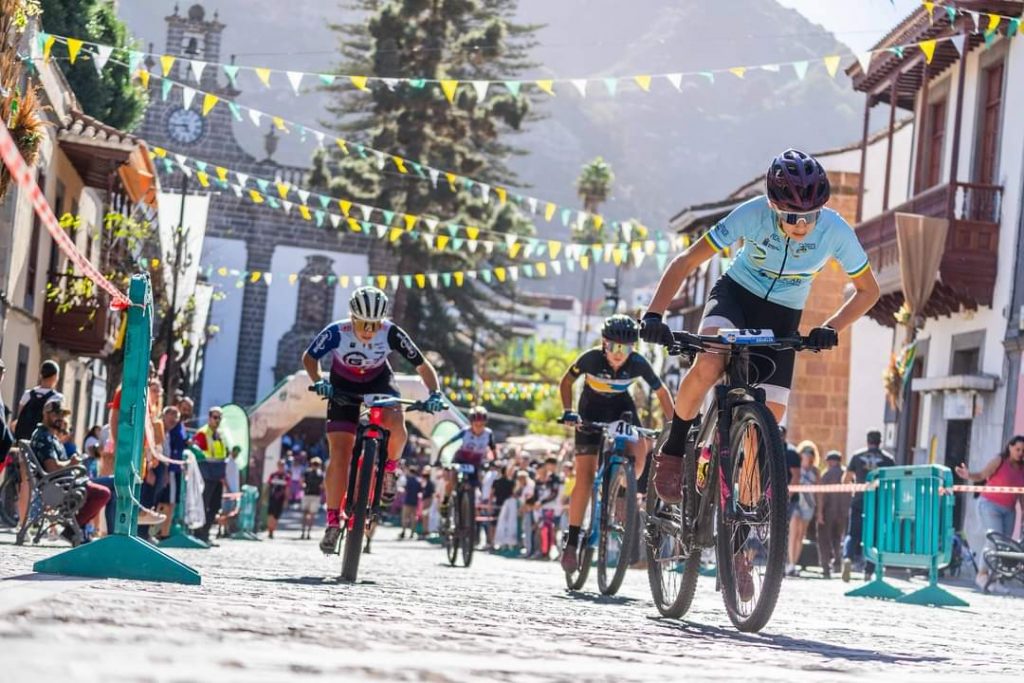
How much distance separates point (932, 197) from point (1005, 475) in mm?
11079

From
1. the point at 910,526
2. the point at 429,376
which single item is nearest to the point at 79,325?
the point at 910,526

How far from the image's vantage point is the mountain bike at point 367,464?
34.8 ft

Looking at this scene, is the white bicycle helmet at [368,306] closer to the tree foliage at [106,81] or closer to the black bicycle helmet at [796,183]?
the black bicycle helmet at [796,183]

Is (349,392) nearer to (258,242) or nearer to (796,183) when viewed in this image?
(796,183)

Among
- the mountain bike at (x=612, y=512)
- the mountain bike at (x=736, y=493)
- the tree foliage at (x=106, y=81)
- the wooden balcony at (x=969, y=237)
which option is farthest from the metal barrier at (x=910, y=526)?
the tree foliage at (x=106, y=81)

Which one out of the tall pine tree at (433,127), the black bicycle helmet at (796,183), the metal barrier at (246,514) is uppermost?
the tall pine tree at (433,127)

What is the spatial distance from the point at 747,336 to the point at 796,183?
0.64 meters

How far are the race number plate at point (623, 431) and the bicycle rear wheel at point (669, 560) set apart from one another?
100 inches

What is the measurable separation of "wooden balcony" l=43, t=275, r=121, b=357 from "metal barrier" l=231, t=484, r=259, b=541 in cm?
449

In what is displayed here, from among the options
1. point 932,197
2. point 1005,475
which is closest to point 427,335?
point 932,197

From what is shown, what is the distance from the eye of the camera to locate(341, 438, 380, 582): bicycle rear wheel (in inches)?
400

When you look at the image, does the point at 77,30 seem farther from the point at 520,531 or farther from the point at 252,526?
the point at 520,531

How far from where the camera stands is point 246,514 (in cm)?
3027

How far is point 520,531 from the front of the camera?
30.3 m
